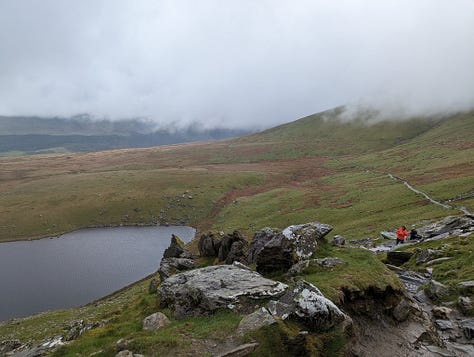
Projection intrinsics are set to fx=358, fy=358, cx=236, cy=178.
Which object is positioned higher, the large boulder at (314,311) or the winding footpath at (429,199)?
the large boulder at (314,311)

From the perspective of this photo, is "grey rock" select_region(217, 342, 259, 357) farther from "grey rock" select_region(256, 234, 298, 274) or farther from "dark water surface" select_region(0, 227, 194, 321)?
"dark water surface" select_region(0, 227, 194, 321)

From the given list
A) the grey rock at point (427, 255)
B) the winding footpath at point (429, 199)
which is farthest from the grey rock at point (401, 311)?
the winding footpath at point (429, 199)

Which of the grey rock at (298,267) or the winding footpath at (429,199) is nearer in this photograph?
the grey rock at (298,267)

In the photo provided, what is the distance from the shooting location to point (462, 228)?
1697 inches

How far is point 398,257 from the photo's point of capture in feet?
125

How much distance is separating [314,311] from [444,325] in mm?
10479

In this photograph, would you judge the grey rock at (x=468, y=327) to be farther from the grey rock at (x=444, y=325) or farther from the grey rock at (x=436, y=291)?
the grey rock at (x=436, y=291)

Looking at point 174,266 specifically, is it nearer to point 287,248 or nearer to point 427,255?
point 287,248

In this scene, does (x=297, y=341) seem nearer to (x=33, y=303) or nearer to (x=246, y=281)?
(x=246, y=281)

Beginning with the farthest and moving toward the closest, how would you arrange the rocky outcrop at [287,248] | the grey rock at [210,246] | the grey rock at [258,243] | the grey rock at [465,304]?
1. the grey rock at [210,246]
2. the grey rock at [258,243]
3. the rocky outcrop at [287,248]
4. the grey rock at [465,304]

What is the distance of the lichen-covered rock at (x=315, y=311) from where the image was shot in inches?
741

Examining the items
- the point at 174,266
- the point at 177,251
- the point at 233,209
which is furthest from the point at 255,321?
the point at 233,209

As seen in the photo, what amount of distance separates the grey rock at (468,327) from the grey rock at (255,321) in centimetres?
1247

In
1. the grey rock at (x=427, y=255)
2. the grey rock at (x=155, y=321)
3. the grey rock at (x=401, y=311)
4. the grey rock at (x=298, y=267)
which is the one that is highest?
the grey rock at (x=298, y=267)
